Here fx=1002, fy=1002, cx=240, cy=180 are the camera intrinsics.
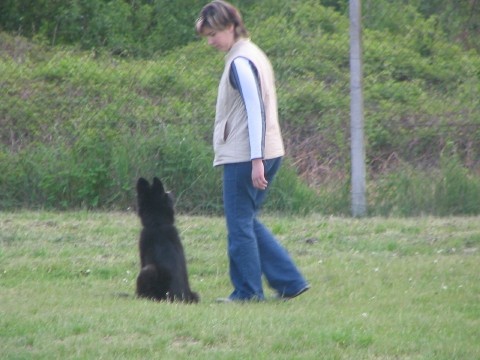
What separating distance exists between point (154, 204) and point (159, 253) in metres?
0.41

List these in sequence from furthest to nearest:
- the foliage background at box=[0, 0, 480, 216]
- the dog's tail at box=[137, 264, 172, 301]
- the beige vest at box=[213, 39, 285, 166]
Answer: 1. the foliage background at box=[0, 0, 480, 216]
2. the dog's tail at box=[137, 264, 172, 301]
3. the beige vest at box=[213, 39, 285, 166]

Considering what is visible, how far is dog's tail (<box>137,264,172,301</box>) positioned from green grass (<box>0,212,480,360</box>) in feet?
0.64

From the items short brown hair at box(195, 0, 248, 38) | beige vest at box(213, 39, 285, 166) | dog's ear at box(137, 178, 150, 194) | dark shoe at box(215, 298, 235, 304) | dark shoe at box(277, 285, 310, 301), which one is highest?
short brown hair at box(195, 0, 248, 38)

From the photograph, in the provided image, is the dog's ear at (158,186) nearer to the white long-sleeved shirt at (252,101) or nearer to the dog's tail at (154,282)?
the dog's tail at (154,282)

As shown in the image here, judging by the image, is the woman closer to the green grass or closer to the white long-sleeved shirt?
the white long-sleeved shirt

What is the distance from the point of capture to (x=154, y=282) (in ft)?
21.7

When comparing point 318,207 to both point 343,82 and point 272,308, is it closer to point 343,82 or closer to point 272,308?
point 343,82

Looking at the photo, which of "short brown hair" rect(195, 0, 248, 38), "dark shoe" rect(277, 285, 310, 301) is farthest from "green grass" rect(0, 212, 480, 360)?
"short brown hair" rect(195, 0, 248, 38)

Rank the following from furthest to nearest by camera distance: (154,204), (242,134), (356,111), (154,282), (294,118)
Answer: (294,118)
(356,111)
(154,204)
(154,282)
(242,134)

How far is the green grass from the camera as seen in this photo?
5.42 meters

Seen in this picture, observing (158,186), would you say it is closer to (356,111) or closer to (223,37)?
(223,37)

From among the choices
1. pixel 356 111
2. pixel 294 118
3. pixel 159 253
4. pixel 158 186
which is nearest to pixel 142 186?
pixel 158 186

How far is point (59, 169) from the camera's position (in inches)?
425

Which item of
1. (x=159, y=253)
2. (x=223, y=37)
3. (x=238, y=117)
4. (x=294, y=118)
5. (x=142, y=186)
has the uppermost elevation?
(x=223, y=37)
